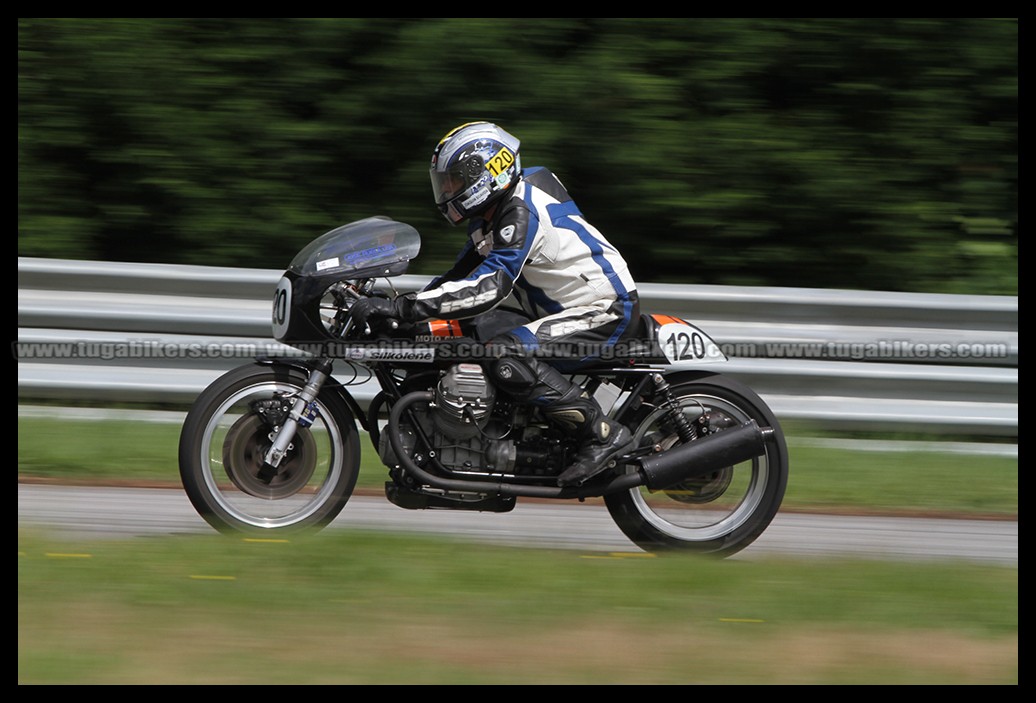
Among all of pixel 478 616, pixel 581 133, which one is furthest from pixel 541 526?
pixel 581 133

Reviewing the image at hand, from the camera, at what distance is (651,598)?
445 cm

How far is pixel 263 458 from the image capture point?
521 cm

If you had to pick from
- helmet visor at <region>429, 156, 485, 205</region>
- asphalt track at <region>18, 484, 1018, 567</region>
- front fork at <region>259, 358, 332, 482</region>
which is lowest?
asphalt track at <region>18, 484, 1018, 567</region>

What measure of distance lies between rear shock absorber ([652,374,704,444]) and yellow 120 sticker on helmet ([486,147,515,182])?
110cm

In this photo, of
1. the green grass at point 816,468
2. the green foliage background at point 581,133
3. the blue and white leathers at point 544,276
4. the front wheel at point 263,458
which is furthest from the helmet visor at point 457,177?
the green foliage background at point 581,133

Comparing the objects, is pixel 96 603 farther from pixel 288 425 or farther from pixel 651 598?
pixel 651 598

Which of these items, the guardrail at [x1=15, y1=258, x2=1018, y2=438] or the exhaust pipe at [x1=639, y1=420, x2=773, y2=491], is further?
the guardrail at [x1=15, y1=258, x2=1018, y2=438]

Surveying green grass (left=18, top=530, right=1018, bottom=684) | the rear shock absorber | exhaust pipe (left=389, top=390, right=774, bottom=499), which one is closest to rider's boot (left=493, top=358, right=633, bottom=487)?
exhaust pipe (left=389, top=390, right=774, bottom=499)

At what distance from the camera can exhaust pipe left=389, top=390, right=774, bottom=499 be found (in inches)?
201

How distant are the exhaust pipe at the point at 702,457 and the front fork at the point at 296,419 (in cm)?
140

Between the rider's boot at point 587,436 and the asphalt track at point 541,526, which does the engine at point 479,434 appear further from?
the asphalt track at point 541,526

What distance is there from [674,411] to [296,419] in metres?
1.61

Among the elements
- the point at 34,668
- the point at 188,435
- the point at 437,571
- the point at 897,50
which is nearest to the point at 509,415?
the point at 437,571

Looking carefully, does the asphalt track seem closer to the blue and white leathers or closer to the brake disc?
the brake disc
